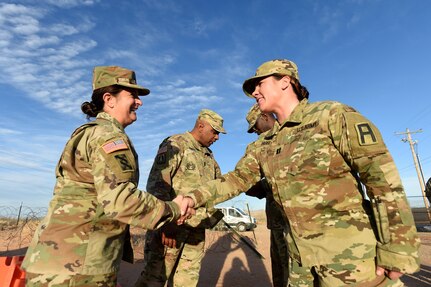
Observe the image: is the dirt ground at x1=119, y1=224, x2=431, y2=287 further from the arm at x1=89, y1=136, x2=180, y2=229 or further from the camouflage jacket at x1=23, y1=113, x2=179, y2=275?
the arm at x1=89, y1=136, x2=180, y2=229

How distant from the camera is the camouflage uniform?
1839 mm

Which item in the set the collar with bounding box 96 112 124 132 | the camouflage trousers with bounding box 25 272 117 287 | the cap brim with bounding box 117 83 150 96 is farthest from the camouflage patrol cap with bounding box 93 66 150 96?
the camouflage trousers with bounding box 25 272 117 287

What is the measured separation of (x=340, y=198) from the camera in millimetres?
2035

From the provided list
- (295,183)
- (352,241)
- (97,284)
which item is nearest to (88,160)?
(97,284)

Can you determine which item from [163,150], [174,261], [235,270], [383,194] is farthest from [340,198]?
[235,270]

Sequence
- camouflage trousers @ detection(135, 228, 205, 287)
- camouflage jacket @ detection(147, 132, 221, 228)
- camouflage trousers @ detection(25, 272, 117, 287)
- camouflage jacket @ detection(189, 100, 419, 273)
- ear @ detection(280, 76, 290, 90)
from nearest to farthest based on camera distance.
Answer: camouflage jacket @ detection(189, 100, 419, 273)
camouflage trousers @ detection(25, 272, 117, 287)
ear @ detection(280, 76, 290, 90)
camouflage trousers @ detection(135, 228, 205, 287)
camouflage jacket @ detection(147, 132, 221, 228)

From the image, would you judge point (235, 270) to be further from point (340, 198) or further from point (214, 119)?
point (340, 198)

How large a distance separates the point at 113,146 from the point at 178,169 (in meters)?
2.02

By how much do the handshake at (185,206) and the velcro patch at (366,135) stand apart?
1.60m

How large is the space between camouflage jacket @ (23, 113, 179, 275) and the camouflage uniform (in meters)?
1.07

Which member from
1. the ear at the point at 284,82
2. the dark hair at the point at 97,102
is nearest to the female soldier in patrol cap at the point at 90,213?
the dark hair at the point at 97,102

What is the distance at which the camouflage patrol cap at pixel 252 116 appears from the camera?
15.2ft

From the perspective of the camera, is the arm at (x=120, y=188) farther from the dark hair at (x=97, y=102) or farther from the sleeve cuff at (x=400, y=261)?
the sleeve cuff at (x=400, y=261)

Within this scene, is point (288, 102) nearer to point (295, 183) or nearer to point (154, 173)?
point (295, 183)
